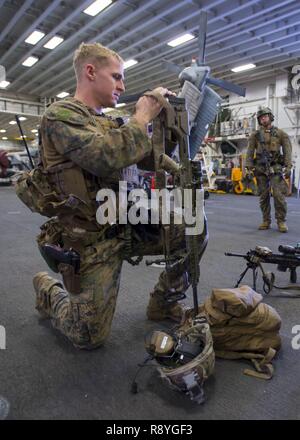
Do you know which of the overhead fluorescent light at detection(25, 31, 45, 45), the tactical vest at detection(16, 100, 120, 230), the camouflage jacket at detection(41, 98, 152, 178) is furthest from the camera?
the overhead fluorescent light at detection(25, 31, 45, 45)

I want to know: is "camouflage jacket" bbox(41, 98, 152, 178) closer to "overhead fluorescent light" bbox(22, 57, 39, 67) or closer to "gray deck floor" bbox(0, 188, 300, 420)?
"gray deck floor" bbox(0, 188, 300, 420)

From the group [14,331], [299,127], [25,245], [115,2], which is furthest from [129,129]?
[299,127]

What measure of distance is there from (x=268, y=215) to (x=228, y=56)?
7153mm

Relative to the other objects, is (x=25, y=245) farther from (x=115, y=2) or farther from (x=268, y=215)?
(x=115, y=2)

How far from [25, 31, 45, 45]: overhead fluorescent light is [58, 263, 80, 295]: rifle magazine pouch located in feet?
28.3

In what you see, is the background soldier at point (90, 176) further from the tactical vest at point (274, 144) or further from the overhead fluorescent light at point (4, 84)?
the overhead fluorescent light at point (4, 84)

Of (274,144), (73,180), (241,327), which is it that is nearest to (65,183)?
(73,180)

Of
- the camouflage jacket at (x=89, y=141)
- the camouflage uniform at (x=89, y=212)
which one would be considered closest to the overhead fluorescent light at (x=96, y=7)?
the camouflage uniform at (x=89, y=212)

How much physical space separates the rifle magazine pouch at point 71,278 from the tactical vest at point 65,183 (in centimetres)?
20

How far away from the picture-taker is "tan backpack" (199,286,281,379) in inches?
58.3

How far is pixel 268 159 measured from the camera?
4.79 meters

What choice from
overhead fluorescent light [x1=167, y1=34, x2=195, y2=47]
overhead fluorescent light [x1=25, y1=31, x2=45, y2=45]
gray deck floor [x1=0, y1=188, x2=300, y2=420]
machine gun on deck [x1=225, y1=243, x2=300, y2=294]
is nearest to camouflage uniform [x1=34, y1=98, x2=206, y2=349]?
gray deck floor [x1=0, y1=188, x2=300, y2=420]

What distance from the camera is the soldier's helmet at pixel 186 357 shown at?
1177 millimetres

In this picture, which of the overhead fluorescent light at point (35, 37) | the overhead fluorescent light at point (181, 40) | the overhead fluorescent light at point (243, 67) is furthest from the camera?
the overhead fluorescent light at point (243, 67)
